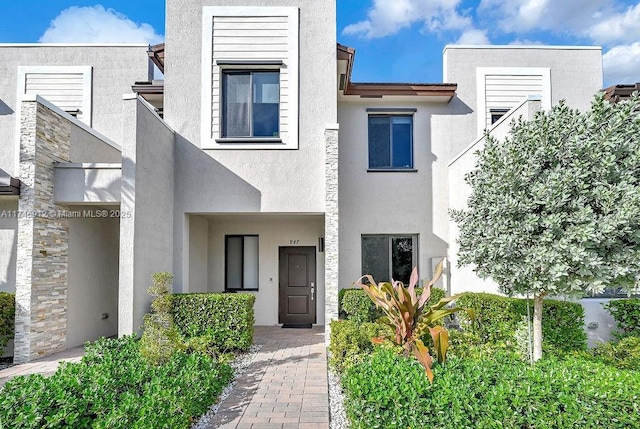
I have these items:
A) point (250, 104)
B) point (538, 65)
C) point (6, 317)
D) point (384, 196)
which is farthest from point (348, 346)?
point (538, 65)

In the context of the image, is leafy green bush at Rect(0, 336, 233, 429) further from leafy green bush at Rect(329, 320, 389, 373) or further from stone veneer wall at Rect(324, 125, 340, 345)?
stone veneer wall at Rect(324, 125, 340, 345)

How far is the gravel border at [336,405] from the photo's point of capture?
4736mm

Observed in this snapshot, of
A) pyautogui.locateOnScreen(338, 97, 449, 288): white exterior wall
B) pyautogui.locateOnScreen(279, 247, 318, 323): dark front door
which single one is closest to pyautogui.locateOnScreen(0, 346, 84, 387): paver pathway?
pyautogui.locateOnScreen(279, 247, 318, 323): dark front door

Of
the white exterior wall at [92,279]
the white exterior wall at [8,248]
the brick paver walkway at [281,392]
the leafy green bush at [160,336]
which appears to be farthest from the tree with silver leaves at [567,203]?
the white exterior wall at [8,248]

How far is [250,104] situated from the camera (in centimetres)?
902

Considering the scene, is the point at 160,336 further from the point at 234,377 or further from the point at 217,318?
the point at 217,318

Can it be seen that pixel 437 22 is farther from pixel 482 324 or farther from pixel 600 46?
pixel 482 324

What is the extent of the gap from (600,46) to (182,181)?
12.8m

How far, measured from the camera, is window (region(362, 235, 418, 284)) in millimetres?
10531

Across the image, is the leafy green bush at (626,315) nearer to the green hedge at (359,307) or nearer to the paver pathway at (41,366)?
the green hedge at (359,307)

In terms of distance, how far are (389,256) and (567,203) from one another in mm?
6270

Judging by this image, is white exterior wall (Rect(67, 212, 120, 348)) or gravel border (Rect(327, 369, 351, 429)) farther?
white exterior wall (Rect(67, 212, 120, 348))

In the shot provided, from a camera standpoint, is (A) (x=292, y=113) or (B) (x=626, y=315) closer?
(B) (x=626, y=315)

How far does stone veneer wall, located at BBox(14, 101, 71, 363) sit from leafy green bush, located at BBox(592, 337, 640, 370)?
9876mm
